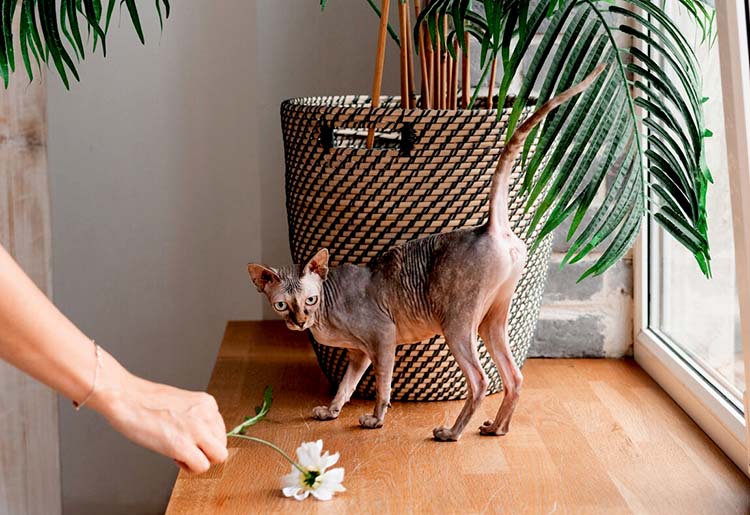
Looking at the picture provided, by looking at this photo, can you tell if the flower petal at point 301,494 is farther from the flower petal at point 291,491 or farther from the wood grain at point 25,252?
the wood grain at point 25,252

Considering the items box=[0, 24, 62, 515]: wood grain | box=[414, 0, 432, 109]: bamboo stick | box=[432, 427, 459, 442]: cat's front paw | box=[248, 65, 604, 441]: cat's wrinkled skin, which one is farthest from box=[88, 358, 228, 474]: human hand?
box=[0, 24, 62, 515]: wood grain

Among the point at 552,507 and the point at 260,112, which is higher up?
the point at 260,112

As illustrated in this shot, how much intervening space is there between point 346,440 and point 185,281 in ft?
2.41

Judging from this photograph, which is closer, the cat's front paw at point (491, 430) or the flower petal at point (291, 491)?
the flower petal at point (291, 491)

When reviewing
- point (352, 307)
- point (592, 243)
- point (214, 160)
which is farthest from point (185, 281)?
point (592, 243)

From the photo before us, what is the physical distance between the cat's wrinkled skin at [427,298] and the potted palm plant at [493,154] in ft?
0.15

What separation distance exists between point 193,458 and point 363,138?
59 centimetres

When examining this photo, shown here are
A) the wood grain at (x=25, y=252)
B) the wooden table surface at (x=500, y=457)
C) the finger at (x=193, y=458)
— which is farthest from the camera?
the wood grain at (x=25, y=252)

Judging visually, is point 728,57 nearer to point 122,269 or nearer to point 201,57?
point 201,57

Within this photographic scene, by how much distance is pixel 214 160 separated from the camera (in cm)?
174

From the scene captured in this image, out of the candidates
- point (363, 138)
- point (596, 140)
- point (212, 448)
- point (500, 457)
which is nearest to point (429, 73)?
point (363, 138)

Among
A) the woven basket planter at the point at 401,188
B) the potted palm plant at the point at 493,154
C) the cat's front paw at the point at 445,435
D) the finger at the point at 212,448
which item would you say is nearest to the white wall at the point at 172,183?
the potted palm plant at the point at 493,154

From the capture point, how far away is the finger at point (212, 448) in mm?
838

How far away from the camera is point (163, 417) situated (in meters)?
0.82
